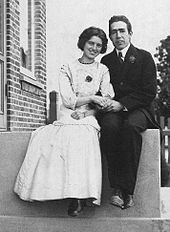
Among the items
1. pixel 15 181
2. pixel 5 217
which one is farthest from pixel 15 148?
pixel 5 217

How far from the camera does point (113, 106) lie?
4355mm

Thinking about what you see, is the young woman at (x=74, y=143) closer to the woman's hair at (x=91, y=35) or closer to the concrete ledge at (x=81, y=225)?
the woman's hair at (x=91, y=35)

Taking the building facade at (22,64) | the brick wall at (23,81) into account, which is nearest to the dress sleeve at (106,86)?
the building facade at (22,64)

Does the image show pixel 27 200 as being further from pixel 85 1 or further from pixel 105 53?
pixel 85 1

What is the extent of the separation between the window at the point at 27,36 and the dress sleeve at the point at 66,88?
4003mm

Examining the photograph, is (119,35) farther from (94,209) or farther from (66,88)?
(94,209)

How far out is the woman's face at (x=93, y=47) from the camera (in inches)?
174

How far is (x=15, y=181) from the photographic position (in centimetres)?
446

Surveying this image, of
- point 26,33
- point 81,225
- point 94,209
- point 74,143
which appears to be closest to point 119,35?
point 74,143

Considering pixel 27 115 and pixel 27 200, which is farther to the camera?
pixel 27 115

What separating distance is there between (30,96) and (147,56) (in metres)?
4.18

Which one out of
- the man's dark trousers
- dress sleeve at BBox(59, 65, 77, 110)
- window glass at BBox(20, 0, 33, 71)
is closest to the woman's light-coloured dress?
dress sleeve at BBox(59, 65, 77, 110)

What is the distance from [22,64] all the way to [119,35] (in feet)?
14.3

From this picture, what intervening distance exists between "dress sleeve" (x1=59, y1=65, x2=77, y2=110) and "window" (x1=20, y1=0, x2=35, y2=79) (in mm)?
4003
